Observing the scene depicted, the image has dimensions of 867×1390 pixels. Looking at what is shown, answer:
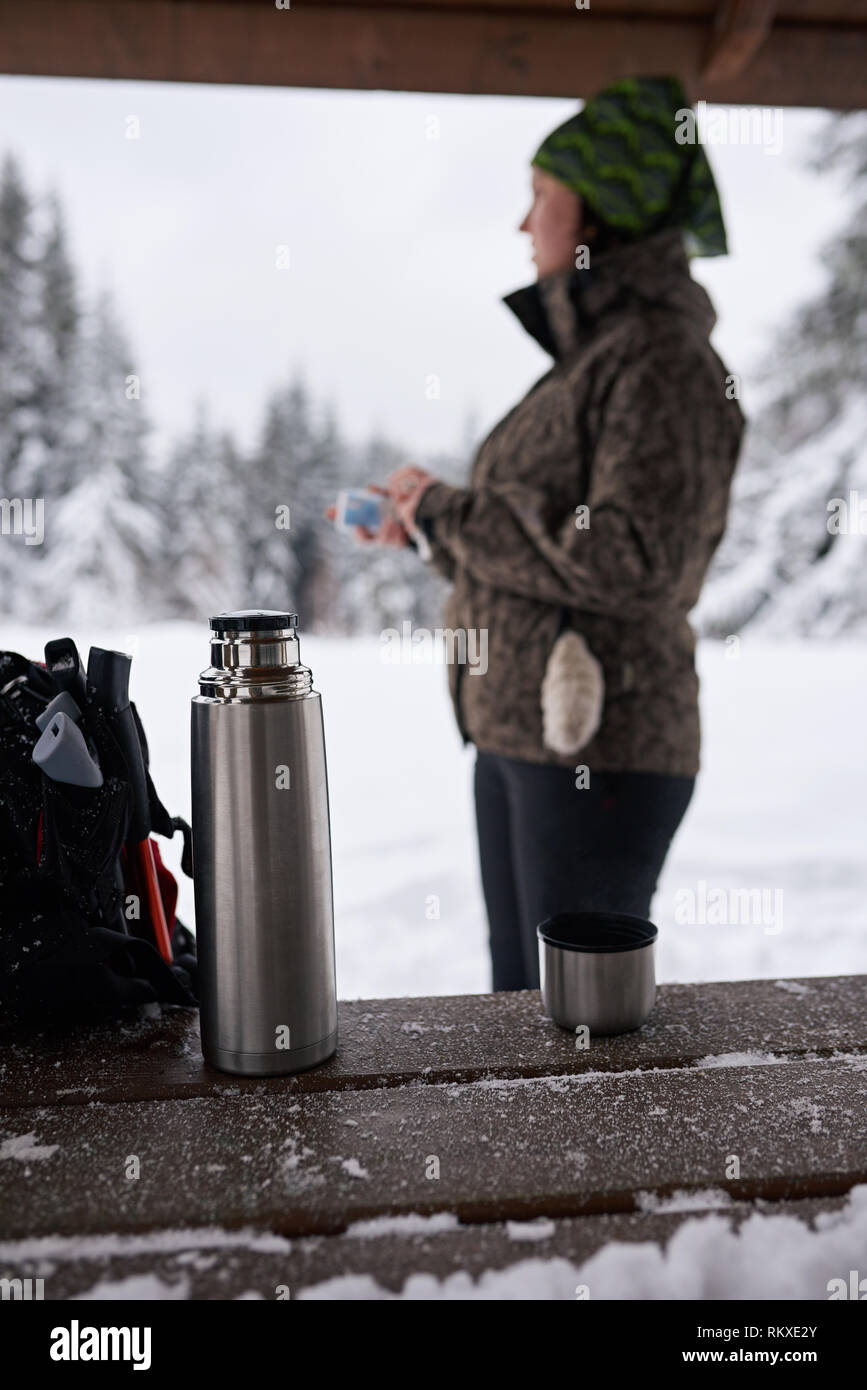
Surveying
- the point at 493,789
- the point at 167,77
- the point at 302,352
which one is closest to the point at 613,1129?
the point at 493,789

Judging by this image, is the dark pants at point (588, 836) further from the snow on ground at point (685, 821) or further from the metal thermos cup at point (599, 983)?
the metal thermos cup at point (599, 983)

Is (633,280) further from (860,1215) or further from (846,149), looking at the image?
(846,149)

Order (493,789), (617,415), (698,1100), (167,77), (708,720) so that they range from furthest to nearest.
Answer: (708,720)
(167,77)
(493,789)
(617,415)
(698,1100)

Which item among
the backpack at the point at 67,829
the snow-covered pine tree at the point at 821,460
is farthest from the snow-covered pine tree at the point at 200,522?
the backpack at the point at 67,829

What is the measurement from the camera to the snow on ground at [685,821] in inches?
117

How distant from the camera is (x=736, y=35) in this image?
2119 mm

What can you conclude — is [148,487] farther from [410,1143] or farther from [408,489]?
[410,1143]

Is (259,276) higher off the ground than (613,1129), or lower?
higher

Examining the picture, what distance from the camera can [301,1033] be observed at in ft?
2.43

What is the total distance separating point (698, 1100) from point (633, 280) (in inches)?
46.2

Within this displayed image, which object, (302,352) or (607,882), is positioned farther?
(302,352)

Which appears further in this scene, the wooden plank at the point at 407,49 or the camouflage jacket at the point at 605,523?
the wooden plank at the point at 407,49

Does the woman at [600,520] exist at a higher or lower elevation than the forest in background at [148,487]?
lower

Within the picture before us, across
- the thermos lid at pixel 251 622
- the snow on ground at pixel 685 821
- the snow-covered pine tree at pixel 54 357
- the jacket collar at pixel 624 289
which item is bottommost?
the snow on ground at pixel 685 821
